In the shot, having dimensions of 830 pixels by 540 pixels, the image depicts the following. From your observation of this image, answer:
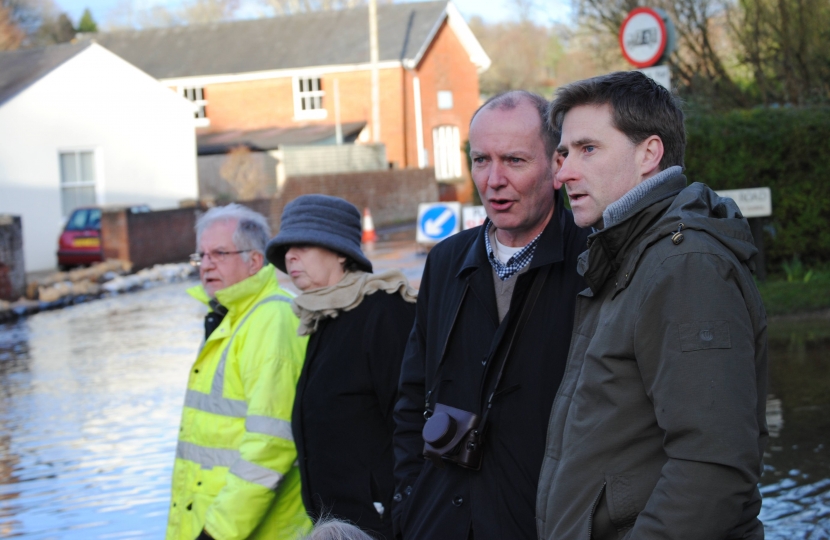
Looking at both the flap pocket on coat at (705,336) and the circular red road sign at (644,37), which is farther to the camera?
the circular red road sign at (644,37)

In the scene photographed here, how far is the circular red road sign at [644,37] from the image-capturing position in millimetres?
8234

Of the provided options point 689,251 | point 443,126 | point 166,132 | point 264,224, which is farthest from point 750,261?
point 443,126

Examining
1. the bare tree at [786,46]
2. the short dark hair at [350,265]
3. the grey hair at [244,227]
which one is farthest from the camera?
the bare tree at [786,46]

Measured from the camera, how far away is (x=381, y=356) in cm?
366

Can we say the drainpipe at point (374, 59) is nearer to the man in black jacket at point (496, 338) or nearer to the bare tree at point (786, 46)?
the bare tree at point (786, 46)

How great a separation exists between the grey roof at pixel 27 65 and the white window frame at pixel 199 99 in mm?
13452

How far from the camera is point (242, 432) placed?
373cm

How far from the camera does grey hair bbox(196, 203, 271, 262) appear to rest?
4164 mm

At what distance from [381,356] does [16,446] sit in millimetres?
6047

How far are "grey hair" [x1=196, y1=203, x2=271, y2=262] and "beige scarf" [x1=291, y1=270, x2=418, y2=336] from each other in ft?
1.71

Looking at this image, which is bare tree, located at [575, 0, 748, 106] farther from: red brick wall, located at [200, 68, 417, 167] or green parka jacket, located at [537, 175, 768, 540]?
red brick wall, located at [200, 68, 417, 167]

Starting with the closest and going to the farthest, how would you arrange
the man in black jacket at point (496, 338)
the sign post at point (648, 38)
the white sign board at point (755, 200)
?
the man in black jacket at point (496, 338) → the sign post at point (648, 38) → the white sign board at point (755, 200)

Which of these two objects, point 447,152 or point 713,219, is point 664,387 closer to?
point 713,219

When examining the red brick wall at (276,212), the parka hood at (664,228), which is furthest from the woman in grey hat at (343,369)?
the red brick wall at (276,212)
